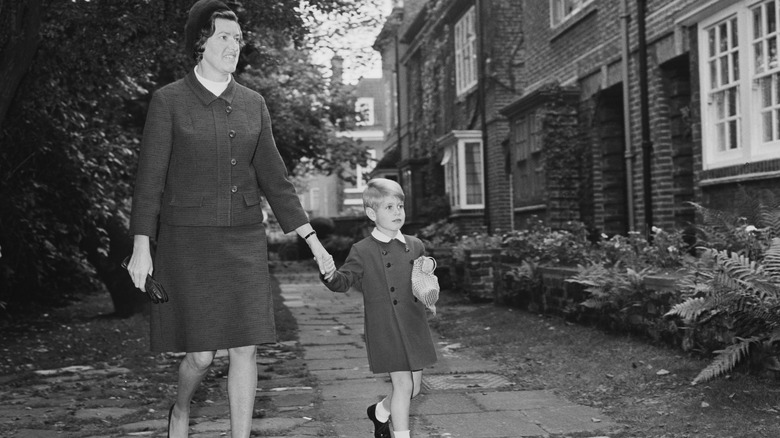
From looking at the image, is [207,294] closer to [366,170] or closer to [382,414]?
[382,414]

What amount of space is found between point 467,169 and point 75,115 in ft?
41.1

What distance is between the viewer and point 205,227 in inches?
170

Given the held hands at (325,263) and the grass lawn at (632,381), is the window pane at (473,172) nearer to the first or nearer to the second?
the grass lawn at (632,381)

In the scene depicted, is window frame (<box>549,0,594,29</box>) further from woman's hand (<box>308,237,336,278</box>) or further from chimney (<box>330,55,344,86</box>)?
woman's hand (<box>308,237,336,278</box>)

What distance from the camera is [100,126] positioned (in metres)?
11.3

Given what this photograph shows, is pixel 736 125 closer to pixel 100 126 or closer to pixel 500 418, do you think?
pixel 500 418

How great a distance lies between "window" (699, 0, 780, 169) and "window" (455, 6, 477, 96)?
34.9 ft

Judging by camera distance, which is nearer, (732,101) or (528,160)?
(732,101)

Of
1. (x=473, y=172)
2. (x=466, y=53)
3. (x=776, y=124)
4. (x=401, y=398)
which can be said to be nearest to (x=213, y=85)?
(x=401, y=398)

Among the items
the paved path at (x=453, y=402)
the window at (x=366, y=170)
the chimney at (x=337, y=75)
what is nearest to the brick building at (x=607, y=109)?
the chimney at (x=337, y=75)

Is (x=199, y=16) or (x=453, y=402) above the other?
(x=199, y=16)

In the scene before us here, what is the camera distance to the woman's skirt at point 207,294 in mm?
4293

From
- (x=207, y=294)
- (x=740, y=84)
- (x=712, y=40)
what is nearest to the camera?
(x=207, y=294)

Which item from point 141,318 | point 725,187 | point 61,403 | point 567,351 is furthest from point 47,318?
point 725,187
